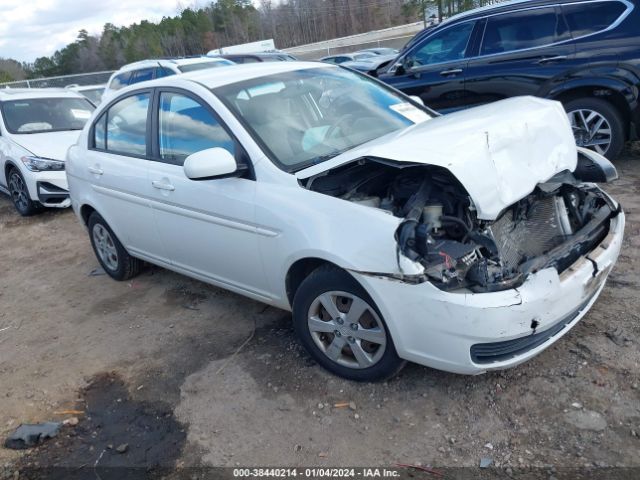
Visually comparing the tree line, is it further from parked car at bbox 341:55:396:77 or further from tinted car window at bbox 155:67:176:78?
tinted car window at bbox 155:67:176:78

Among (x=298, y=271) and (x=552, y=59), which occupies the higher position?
(x=552, y=59)

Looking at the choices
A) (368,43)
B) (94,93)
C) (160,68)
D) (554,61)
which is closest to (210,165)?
(554,61)

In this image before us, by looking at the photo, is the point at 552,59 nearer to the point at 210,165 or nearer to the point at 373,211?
the point at 373,211

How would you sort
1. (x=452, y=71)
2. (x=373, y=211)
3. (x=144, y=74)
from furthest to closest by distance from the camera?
1. (x=144, y=74)
2. (x=452, y=71)
3. (x=373, y=211)

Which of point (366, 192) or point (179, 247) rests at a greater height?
point (366, 192)

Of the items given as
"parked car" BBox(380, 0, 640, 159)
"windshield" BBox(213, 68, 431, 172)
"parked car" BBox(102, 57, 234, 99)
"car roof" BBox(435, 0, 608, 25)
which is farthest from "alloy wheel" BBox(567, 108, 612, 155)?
Answer: "parked car" BBox(102, 57, 234, 99)

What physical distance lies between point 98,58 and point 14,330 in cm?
8824

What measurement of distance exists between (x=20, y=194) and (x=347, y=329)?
696 cm

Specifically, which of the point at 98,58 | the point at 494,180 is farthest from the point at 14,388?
the point at 98,58

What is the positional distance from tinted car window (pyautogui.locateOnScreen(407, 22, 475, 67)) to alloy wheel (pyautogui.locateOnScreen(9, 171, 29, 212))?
5801mm

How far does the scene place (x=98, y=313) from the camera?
468 cm

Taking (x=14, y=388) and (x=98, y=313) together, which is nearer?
(x=14, y=388)

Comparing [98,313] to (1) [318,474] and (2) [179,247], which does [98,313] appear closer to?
(2) [179,247]

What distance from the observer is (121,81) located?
37.6 feet
